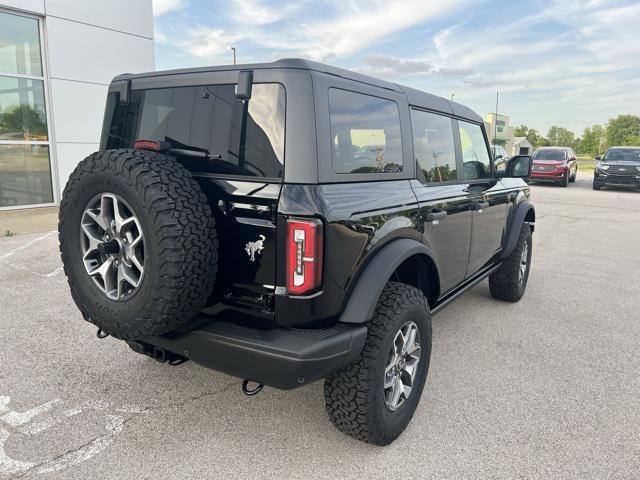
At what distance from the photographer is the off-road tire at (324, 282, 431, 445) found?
237 centimetres

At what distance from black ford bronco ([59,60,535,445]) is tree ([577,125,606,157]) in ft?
316

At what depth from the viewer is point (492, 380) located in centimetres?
331

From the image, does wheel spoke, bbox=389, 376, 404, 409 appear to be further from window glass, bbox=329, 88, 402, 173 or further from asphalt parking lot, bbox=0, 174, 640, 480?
window glass, bbox=329, 88, 402, 173

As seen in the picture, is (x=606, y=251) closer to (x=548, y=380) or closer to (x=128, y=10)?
(x=548, y=380)

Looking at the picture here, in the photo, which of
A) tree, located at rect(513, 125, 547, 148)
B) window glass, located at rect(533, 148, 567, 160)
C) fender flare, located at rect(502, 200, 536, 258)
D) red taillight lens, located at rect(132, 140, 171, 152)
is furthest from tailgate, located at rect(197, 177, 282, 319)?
tree, located at rect(513, 125, 547, 148)

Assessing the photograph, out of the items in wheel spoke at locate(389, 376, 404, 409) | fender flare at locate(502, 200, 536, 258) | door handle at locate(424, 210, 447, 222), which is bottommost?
wheel spoke at locate(389, 376, 404, 409)

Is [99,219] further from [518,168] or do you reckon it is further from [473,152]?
[518,168]

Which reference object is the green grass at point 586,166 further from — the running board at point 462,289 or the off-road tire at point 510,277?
the running board at point 462,289

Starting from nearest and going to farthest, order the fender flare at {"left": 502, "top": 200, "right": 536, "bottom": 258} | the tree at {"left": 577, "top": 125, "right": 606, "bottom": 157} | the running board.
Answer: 1. the running board
2. the fender flare at {"left": 502, "top": 200, "right": 536, "bottom": 258}
3. the tree at {"left": 577, "top": 125, "right": 606, "bottom": 157}

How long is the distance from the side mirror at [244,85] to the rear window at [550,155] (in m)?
21.0

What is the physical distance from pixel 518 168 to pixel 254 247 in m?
3.24

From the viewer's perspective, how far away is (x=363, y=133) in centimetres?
259

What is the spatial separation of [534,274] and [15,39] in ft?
33.5

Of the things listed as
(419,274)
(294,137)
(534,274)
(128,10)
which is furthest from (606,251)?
(128,10)
